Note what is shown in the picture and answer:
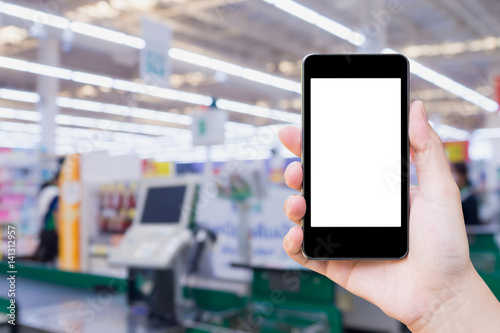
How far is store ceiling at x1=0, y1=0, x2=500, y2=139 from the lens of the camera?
8656mm

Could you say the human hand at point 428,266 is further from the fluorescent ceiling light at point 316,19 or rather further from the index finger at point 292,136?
the fluorescent ceiling light at point 316,19

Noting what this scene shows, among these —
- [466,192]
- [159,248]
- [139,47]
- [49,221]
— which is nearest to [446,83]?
[466,192]

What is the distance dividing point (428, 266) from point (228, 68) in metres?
8.60

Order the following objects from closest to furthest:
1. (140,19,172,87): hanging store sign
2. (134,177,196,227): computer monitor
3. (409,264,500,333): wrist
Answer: (409,264,500,333): wrist → (134,177,196,227): computer monitor → (140,19,172,87): hanging store sign

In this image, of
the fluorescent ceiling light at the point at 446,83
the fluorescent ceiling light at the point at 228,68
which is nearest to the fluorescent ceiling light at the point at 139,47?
the fluorescent ceiling light at the point at 228,68

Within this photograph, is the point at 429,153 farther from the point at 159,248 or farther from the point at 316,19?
the point at 316,19

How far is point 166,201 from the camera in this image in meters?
3.00

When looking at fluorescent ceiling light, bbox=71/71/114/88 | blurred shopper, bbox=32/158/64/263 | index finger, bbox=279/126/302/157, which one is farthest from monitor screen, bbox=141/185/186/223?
fluorescent ceiling light, bbox=71/71/114/88

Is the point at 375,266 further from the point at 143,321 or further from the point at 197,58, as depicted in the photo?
the point at 197,58

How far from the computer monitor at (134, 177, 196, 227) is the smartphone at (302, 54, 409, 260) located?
1.92 meters

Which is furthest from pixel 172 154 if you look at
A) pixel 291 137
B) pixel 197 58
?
pixel 291 137

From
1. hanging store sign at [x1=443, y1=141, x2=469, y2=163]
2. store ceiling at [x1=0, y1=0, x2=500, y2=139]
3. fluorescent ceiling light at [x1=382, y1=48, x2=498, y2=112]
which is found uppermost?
store ceiling at [x1=0, y1=0, x2=500, y2=139]

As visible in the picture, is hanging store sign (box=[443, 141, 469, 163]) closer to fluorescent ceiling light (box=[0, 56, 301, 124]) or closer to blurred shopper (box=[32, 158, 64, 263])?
fluorescent ceiling light (box=[0, 56, 301, 124])

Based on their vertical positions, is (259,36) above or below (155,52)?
above
